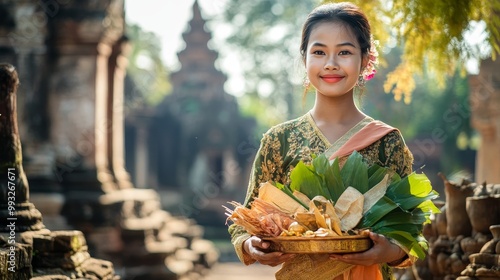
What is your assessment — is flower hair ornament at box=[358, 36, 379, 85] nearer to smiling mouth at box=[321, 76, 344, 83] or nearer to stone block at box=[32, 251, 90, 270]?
smiling mouth at box=[321, 76, 344, 83]

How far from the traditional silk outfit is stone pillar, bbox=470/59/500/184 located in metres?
6.11

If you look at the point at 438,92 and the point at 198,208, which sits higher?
the point at 438,92

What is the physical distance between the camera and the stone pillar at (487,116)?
28.8 feet

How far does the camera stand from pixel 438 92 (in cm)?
2703

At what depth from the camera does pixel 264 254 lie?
8.39ft

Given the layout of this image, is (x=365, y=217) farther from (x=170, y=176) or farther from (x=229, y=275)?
(x=170, y=176)

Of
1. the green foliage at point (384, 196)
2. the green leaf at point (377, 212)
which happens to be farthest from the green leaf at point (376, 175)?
the green leaf at point (377, 212)

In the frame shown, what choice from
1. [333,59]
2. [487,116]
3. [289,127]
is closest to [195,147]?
[487,116]

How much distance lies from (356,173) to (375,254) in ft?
0.93

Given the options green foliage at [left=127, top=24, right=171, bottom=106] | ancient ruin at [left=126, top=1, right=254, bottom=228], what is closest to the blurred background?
ancient ruin at [left=126, top=1, right=254, bottom=228]

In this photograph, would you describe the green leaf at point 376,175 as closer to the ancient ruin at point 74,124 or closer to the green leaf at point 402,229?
the green leaf at point 402,229

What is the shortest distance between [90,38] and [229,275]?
5975 millimetres

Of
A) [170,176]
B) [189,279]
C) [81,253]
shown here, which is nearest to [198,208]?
[170,176]

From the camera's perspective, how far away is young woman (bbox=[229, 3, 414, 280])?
2.66 meters
